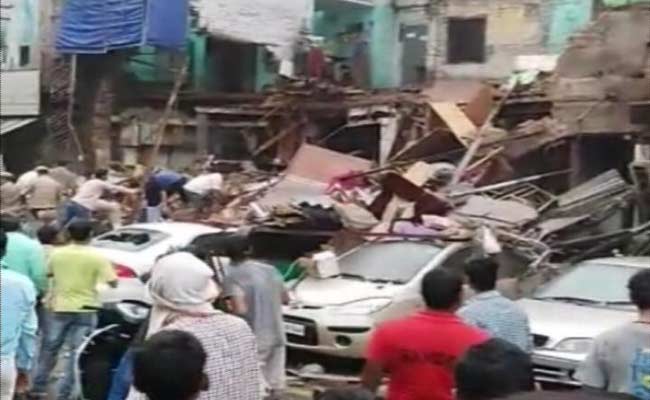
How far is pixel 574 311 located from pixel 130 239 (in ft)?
20.4

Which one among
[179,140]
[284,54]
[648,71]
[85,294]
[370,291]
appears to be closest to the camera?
[85,294]

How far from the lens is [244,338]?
5.23 m

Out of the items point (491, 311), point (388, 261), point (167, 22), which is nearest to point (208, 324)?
point (491, 311)

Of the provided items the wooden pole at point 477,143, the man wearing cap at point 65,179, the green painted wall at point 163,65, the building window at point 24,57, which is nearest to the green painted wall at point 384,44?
the green painted wall at point 163,65

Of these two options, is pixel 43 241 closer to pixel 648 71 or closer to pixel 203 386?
pixel 203 386

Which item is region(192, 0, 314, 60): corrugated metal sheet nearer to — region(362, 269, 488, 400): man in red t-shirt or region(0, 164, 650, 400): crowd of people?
region(0, 164, 650, 400): crowd of people

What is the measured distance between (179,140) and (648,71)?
1276cm

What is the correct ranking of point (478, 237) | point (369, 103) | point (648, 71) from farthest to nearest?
point (369, 103)
point (648, 71)
point (478, 237)

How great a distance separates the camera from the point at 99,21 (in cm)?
3281

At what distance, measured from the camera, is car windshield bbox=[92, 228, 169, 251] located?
15552 millimetres

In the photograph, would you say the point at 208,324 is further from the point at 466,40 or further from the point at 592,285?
the point at 466,40

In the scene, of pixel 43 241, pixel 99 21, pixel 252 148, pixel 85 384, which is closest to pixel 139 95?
pixel 99 21

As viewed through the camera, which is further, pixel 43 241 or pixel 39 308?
pixel 43 241

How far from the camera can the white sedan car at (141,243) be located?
47.5ft
